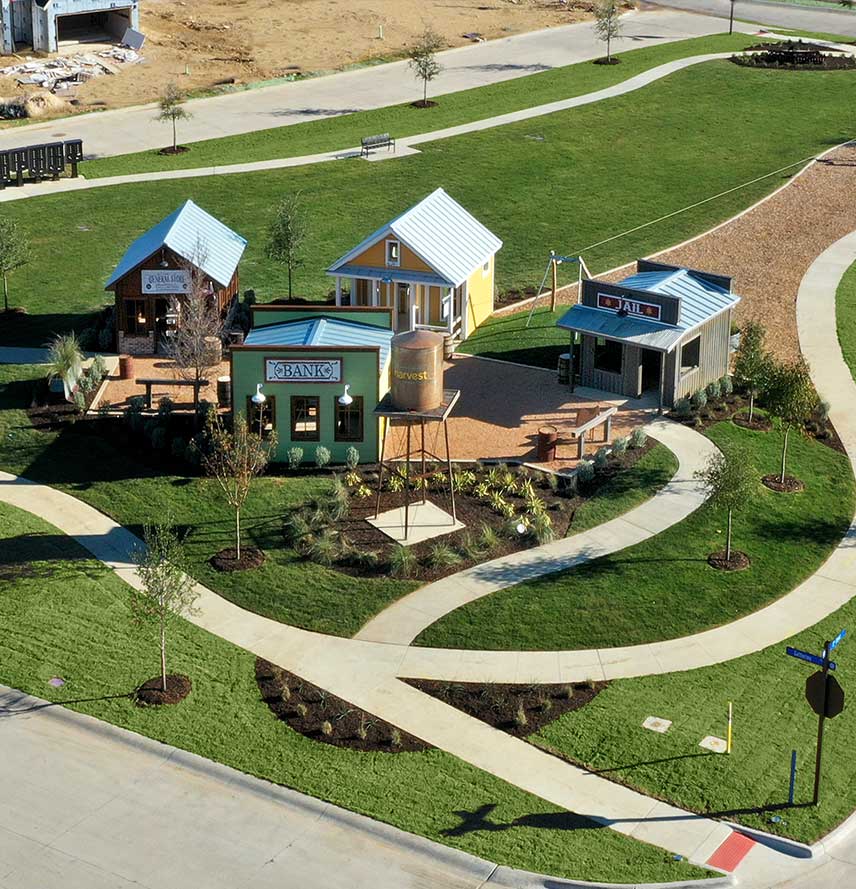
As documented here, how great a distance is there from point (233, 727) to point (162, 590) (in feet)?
10.7

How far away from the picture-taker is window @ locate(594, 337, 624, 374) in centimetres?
4809

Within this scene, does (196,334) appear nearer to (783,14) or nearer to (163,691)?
(163,691)

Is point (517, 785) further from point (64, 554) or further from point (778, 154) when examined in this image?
point (778, 154)

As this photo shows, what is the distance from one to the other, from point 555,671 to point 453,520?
741 cm

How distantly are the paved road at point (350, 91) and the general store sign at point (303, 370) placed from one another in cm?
3255

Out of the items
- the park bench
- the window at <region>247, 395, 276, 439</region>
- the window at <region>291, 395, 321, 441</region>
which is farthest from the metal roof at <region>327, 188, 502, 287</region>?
the park bench

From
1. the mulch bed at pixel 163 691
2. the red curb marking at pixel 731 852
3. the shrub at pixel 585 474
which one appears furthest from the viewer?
the shrub at pixel 585 474

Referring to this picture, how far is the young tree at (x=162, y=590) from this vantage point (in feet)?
104

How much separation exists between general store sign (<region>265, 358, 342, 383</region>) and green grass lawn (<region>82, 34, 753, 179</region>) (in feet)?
96.3

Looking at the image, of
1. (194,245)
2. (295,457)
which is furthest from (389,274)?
(295,457)

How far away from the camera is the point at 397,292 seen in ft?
168

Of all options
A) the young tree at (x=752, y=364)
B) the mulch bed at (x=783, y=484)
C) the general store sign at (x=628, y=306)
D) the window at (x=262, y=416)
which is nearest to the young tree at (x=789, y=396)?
the mulch bed at (x=783, y=484)

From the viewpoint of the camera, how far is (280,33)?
90938mm

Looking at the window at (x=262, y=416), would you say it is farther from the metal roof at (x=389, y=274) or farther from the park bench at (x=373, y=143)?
the park bench at (x=373, y=143)
